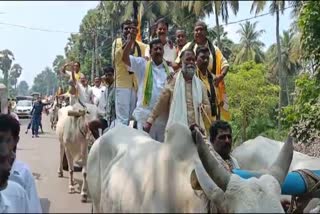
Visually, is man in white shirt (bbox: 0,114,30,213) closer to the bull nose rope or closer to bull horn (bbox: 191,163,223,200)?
bull horn (bbox: 191,163,223,200)

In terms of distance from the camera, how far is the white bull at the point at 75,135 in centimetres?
299

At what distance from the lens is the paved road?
6.27 ft

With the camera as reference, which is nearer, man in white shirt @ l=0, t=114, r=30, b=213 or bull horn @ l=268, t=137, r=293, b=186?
man in white shirt @ l=0, t=114, r=30, b=213

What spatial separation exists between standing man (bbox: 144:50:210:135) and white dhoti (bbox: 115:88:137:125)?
0.85 meters

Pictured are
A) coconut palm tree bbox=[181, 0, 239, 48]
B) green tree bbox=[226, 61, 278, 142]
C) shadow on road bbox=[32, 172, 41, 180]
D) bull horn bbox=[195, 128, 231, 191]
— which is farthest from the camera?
green tree bbox=[226, 61, 278, 142]

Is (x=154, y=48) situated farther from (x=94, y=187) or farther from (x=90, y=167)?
(x=94, y=187)

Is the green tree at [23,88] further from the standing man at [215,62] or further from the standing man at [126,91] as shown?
the standing man at [215,62]

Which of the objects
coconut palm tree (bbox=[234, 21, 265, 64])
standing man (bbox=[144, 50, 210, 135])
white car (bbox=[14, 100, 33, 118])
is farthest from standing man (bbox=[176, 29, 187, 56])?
coconut palm tree (bbox=[234, 21, 265, 64])

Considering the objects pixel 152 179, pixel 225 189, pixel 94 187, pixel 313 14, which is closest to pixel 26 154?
pixel 94 187

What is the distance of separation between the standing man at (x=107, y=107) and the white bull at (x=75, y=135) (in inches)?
2.8

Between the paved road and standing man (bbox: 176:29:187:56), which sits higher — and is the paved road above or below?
below

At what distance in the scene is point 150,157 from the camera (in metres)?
2.66

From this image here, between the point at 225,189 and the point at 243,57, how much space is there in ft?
129

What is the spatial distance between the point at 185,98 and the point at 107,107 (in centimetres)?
150
